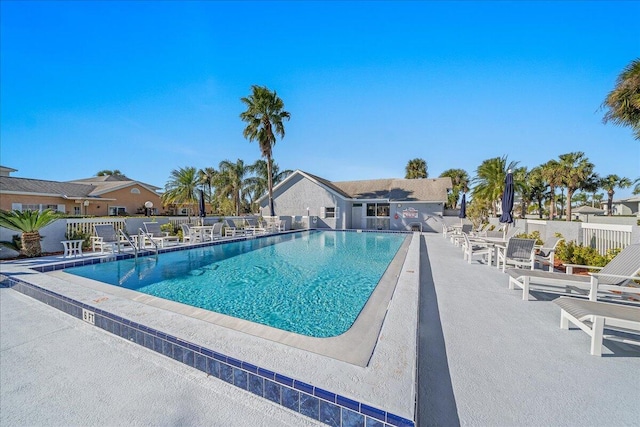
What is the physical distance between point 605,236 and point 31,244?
19.1m

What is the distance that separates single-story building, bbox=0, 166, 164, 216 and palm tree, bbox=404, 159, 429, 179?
1331 inches

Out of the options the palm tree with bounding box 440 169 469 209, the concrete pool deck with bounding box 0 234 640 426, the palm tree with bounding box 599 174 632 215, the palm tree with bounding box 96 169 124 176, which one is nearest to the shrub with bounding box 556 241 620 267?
the concrete pool deck with bounding box 0 234 640 426

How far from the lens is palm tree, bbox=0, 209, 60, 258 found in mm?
8594

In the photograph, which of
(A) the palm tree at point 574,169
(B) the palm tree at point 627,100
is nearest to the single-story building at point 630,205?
(A) the palm tree at point 574,169

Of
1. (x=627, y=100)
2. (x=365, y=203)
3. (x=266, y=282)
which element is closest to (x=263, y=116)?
(x=365, y=203)

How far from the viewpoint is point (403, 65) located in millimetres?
13984

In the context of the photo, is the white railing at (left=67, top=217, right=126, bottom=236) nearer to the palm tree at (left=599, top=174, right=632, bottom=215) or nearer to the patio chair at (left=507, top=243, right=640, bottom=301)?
the patio chair at (left=507, top=243, right=640, bottom=301)

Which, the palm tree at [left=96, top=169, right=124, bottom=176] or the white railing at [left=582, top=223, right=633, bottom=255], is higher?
the palm tree at [left=96, top=169, right=124, bottom=176]

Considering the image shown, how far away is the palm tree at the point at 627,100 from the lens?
8.63 meters

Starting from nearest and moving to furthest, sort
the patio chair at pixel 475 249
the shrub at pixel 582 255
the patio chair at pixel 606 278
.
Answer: the patio chair at pixel 606 278 → the shrub at pixel 582 255 → the patio chair at pixel 475 249

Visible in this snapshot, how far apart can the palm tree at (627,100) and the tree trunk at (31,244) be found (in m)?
21.3

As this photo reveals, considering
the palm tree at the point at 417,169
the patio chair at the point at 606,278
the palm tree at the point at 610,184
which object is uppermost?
the palm tree at the point at 417,169

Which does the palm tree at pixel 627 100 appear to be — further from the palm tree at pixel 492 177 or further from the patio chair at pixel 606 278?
the palm tree at pixel 492 177

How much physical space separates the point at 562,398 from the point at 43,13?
58.7 ft
